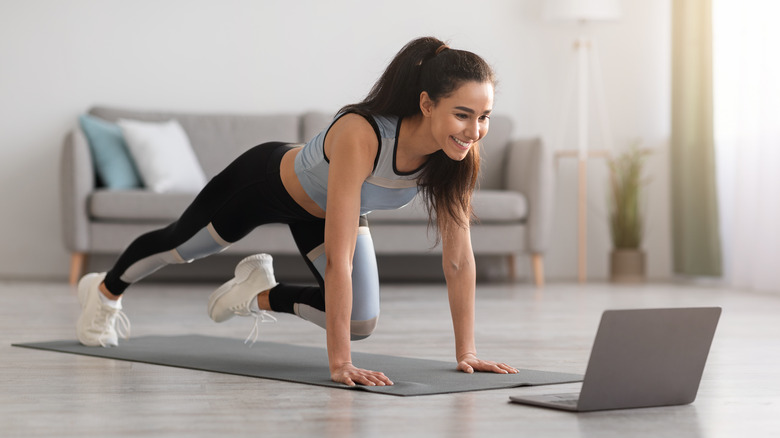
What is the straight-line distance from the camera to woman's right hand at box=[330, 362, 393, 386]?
1.83 metres

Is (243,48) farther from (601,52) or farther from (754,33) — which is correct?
(754,33)

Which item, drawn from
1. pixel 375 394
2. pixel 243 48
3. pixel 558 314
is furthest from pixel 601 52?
pixel 375 394

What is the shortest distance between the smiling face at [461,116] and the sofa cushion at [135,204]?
285cm

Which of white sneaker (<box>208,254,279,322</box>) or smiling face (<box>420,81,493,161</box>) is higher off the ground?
smiling face (<box>420,81,493,161</box>)

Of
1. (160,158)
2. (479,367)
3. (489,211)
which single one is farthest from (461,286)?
(160,158)

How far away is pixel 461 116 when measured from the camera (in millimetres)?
1851

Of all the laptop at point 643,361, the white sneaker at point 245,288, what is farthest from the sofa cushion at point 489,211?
the laptop at point 643,361

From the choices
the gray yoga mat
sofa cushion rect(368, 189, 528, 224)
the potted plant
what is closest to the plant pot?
the potted plant

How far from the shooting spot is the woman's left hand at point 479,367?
203cm

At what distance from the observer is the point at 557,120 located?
18.7 feet

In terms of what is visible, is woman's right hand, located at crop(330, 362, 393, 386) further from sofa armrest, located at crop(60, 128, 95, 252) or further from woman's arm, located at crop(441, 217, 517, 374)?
sofa armrest, located at crop(60, 128, 95, 252)

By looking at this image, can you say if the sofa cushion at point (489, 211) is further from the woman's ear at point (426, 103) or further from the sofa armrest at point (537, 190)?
the woman's ear at point (426, 103)

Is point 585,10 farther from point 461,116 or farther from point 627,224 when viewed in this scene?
point 461,116

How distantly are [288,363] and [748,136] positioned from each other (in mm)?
3305
